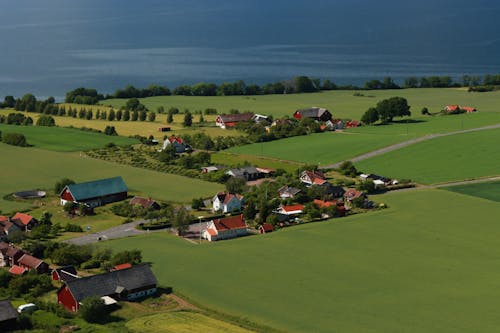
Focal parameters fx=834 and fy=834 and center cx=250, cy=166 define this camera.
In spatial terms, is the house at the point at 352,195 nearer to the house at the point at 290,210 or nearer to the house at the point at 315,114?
the house at the point at 290,210

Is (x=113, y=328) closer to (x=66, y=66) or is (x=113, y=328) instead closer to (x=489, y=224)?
(x=489, y=224)

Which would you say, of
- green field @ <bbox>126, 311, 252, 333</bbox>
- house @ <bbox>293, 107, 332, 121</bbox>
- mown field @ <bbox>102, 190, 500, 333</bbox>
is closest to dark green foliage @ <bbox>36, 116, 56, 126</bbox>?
house @ <bbox>293, 107, 332, 121</bbox>

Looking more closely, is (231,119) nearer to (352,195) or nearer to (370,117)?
(370,117)

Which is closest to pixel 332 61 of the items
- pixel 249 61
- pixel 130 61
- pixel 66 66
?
pixel 249 61

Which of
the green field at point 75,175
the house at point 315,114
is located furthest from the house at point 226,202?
the house at point 315,114

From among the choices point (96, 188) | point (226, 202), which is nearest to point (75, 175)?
point (96, 188)

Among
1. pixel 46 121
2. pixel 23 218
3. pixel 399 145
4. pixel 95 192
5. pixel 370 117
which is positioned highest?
pixel 370 117
